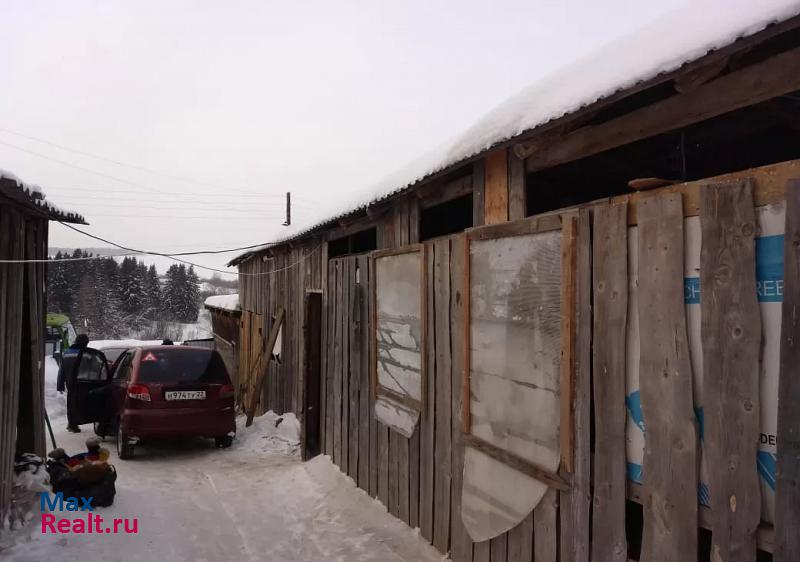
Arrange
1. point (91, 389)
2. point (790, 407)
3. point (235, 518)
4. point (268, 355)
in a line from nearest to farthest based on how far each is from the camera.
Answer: point (790, 407) → point (235, 518) → point (91, 389) → point (268, 355)

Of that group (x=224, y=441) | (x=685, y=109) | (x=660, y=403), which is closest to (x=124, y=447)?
(x=224, y=441)

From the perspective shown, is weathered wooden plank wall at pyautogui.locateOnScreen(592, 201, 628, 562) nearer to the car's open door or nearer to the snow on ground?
the car's open door

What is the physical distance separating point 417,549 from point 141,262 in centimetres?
6615

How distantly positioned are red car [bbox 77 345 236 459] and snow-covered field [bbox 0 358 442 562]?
17.5 inches

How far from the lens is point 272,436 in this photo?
9547mm

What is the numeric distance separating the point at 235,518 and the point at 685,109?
559 cm

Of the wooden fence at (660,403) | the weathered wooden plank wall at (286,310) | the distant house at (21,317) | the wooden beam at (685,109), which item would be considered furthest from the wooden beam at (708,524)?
the weathered wooden plank wall at (286,310)

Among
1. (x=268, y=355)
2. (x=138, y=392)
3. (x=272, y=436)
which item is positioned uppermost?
(x=268, y=355)

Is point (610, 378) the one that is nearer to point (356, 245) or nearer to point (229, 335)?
point (356, 245)

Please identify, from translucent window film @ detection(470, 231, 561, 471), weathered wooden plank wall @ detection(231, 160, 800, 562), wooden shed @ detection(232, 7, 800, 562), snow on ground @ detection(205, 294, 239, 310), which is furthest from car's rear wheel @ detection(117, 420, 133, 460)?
snow on ground @ detection(205, 294, 239, 310)

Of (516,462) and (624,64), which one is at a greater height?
(624,64)

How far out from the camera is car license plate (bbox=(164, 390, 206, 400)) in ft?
26.6

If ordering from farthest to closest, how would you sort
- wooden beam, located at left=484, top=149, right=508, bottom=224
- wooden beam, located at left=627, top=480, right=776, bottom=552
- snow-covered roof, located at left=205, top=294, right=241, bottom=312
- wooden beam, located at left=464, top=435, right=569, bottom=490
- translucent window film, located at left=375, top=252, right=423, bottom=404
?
snow-covered roof, located at left=205, top=294, right=241, bottom=312 → translucent window film, located at left=375, top=252, right=423, bottom=404 → wooden beam, located at left=484, top=149, right=508, bottom=224 → wooden beam, located at left=464, top=435, right=569, bottom=490 → wooden beam, located at left=627, top=480, right=776, bottom=552

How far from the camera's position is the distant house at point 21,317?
482 centimetres
